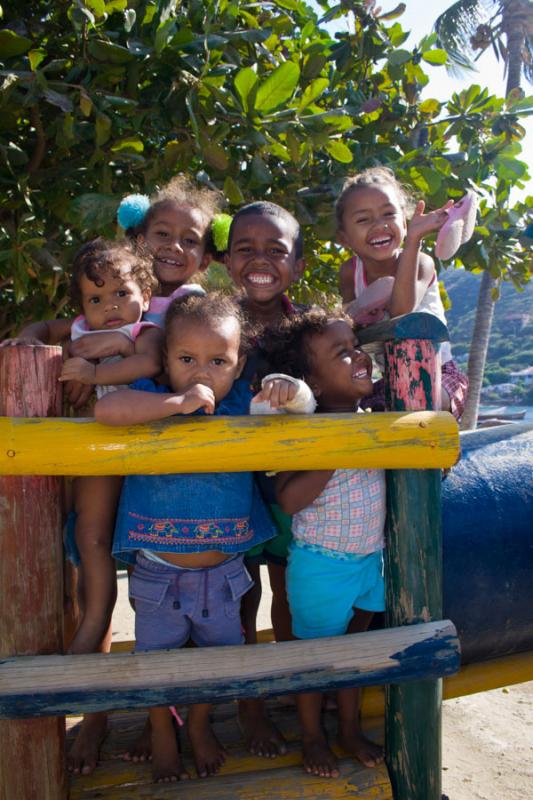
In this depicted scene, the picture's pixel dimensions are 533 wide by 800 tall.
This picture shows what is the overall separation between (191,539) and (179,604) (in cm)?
22

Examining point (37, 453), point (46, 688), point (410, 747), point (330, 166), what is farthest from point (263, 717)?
point (330, 166)

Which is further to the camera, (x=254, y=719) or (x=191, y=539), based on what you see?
(x=254, y=719)

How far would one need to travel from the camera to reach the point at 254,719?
94.2 inches

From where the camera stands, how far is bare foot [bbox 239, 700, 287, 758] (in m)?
2.27

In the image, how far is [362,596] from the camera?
2.40 meters

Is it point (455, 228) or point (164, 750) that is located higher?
point (455, 228)

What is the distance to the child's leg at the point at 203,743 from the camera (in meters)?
2.18

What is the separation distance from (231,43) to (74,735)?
3194mm

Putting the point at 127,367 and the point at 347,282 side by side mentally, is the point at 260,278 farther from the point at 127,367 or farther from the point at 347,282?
the point at 127,367

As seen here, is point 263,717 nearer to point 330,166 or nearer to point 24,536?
point 24,536

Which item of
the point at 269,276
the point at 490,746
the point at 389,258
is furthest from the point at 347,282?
the point at 490,746

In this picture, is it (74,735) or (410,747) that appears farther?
(74,735)

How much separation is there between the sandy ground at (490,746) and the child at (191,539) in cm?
219

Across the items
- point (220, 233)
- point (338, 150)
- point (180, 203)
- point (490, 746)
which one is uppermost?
point (338, 150)
